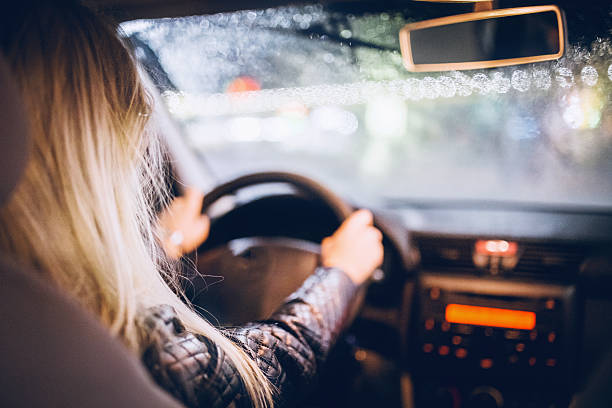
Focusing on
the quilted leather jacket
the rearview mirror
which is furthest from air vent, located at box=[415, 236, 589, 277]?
the rearview mirror

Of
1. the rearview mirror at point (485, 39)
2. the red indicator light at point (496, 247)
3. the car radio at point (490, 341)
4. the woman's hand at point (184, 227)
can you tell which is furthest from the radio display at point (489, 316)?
the woman's hand at point (184, 227)


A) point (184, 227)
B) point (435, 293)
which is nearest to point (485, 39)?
point (435, 293)

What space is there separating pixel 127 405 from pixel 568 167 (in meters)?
2.01

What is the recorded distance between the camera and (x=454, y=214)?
7.57 ft

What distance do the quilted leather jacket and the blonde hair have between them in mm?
43

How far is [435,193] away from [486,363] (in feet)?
2.82

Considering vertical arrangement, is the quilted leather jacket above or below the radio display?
above

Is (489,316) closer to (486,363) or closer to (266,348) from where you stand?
(486,363)

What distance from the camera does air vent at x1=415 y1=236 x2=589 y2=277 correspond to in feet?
6.46

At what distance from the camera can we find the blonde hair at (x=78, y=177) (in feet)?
2.84

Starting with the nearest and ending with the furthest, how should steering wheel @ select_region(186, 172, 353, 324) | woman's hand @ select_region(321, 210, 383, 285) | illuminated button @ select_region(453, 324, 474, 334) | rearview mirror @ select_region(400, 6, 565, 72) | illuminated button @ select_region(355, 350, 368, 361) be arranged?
rearview mirror @ select_region(400, 6, 565, 72), woman's hand @ select_region(321, 210, 383, 285), steering wheel @ select_region(186, 172, 353, 324), illuminated button @ select_region(453, 324, 474, 334), illuminated button @ select_region(355, 350, 368, 361)

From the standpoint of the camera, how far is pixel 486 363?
211cm

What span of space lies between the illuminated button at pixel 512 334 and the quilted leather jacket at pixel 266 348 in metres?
0.77

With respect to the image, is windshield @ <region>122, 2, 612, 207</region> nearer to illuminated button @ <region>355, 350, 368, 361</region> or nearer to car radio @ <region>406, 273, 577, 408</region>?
car radio @ <region>406, 273, 577, 408</region>
